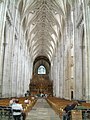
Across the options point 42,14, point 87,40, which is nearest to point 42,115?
point 87,40

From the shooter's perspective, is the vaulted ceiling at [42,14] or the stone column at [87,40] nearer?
the stone column at [87,40]

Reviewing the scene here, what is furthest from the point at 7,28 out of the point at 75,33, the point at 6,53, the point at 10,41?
the point at 75,33

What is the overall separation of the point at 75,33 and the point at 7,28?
29.7 feet

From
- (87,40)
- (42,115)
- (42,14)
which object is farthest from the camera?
(42,14)

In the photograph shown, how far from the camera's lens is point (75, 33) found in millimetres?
25016

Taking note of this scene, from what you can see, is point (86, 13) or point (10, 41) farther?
Result: point (10, 41)

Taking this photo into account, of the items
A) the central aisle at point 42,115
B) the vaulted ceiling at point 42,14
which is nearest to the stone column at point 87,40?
the central aisle at point 42,115

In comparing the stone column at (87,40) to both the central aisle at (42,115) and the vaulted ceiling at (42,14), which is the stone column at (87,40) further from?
Result: the vaulted ceiling at (42,14)

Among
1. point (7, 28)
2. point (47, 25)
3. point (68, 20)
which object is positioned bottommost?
point (7, 28)

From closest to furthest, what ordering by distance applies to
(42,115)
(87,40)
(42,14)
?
(42,115) < (87,40) < (42,14)

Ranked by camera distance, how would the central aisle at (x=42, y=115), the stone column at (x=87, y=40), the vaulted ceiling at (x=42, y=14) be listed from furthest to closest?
the vaulted ceiling at (x=42, y=14), the stone column at (x=87, y=40), the central aisle at (x=42, y=115)

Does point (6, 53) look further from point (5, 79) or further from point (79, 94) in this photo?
point (79, 94)

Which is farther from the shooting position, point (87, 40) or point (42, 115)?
point (87, 40)

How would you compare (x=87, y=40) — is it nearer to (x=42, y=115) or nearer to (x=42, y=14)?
(x=42, y=115)
